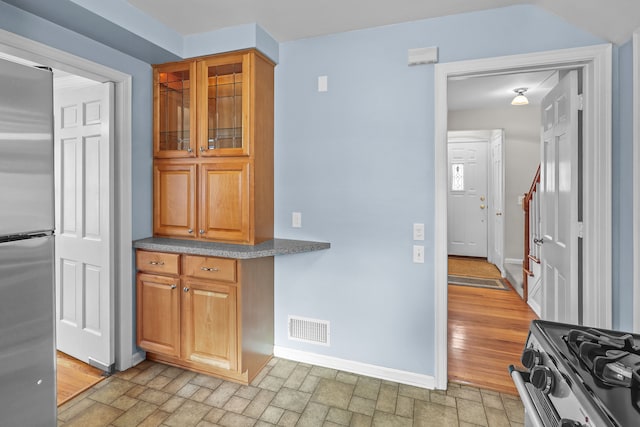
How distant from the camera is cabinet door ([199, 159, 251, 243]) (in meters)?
2.45

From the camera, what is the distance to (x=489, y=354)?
276 centimetres

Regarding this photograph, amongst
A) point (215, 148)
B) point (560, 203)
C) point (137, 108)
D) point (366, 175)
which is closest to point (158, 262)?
point (215, 148)

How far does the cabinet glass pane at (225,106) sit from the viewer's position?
2.48 metres

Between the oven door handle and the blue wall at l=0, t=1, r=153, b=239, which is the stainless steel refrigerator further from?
the oven door handle

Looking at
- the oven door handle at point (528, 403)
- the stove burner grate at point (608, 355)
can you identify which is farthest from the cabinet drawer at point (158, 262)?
the stove burner grate at point (608, 355)

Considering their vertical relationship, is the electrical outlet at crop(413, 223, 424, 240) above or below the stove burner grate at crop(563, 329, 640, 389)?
above

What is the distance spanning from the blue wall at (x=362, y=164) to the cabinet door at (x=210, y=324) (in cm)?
54

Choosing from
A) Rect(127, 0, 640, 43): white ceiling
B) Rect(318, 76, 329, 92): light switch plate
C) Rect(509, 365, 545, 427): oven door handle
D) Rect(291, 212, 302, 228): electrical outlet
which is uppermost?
Rect(127, 0, 640, 43): white ceiling

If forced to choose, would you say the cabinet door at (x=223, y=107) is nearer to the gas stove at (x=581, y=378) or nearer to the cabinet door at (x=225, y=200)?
the cabinet door at (x=225, y=200)

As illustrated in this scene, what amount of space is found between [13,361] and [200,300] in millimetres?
1111

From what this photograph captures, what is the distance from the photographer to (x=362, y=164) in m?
2.47

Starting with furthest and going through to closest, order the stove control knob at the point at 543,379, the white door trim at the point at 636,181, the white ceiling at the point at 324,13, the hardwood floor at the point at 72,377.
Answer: the hardwood floor at the point at 72,377 < the white ceiling at the point at 324,13 < the white door trim at the point at 636,181 < the stove control knob at the point at 543,379

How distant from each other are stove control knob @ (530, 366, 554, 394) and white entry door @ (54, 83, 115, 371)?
266 cm

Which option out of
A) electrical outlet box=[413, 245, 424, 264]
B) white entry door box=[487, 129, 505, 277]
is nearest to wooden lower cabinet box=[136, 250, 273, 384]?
electrical outlet box=[413, 245, 424, 264]
